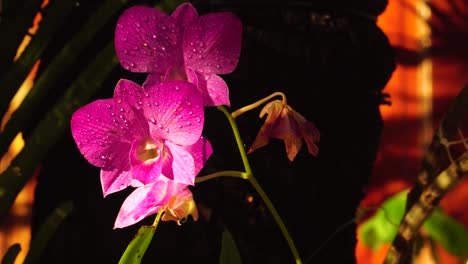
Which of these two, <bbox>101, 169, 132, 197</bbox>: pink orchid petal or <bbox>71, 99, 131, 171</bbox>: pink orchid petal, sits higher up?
<bbox>71, 99, 131, 171</bbox>: pink orchid petal

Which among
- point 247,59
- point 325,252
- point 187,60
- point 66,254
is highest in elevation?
point 187,60

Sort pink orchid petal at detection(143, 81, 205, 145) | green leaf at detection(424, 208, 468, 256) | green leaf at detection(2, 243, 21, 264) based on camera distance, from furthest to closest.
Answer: green leaf at detection(424, 208, 468, 256) → green leaf at detection(2, 243, 21, 264) → pink orchid petal at detection(143, 81, 205, 145)

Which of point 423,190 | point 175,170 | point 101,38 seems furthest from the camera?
point 101,38

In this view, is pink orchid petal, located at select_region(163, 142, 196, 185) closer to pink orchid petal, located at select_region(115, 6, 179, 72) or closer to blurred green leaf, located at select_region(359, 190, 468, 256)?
pink orchid petal, located at select_region(115, 6, 179, 72)

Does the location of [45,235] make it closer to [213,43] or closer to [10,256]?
[10,256]

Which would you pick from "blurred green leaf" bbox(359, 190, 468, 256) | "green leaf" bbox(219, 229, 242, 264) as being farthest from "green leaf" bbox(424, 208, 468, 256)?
"green leaf" bbox(219, 229, 242, 264)

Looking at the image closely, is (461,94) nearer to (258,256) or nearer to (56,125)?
(258,256)

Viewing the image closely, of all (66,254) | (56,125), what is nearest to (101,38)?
(56,125)
